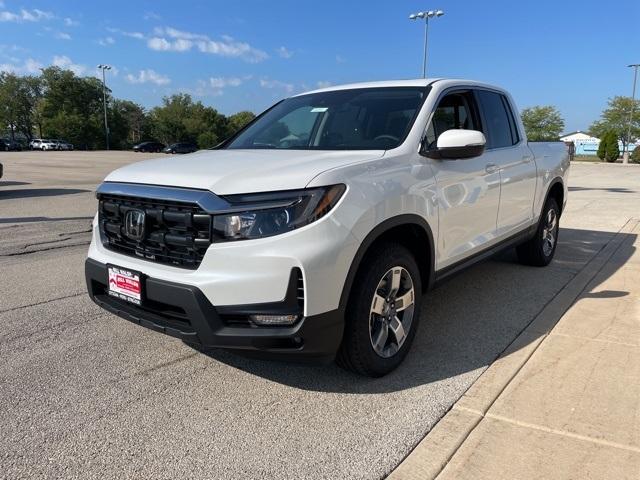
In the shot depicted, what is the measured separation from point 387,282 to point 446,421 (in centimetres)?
84

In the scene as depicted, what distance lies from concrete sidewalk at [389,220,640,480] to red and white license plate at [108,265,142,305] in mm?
1642

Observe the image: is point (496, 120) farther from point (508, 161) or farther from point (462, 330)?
point (462, 330)

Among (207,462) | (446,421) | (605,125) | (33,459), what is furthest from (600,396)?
(605,125)

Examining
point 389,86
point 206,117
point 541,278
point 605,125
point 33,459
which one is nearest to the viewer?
point 33,459

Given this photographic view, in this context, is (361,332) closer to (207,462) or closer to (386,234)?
(386,234)

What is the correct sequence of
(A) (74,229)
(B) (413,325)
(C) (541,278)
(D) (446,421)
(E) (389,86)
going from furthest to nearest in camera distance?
(A) (74,229)
(C) (541,278)
(E) (389,86)
(B) (413,325)
(D) (446,421)

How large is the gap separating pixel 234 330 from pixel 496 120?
3.29 metres

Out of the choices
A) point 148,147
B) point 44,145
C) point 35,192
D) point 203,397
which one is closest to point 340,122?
point 203,397

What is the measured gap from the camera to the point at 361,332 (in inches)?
116

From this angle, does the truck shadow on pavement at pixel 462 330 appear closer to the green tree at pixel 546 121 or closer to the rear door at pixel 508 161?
the rear door at pixel 508 161

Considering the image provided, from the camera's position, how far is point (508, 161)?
4633 millimetres

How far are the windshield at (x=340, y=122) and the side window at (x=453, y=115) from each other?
0.56ft

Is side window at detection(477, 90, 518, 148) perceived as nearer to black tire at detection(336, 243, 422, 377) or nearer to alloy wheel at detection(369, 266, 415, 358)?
alloy wheel at detection(369, 266, 415, 358)

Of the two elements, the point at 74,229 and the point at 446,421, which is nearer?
the point at 446,421
